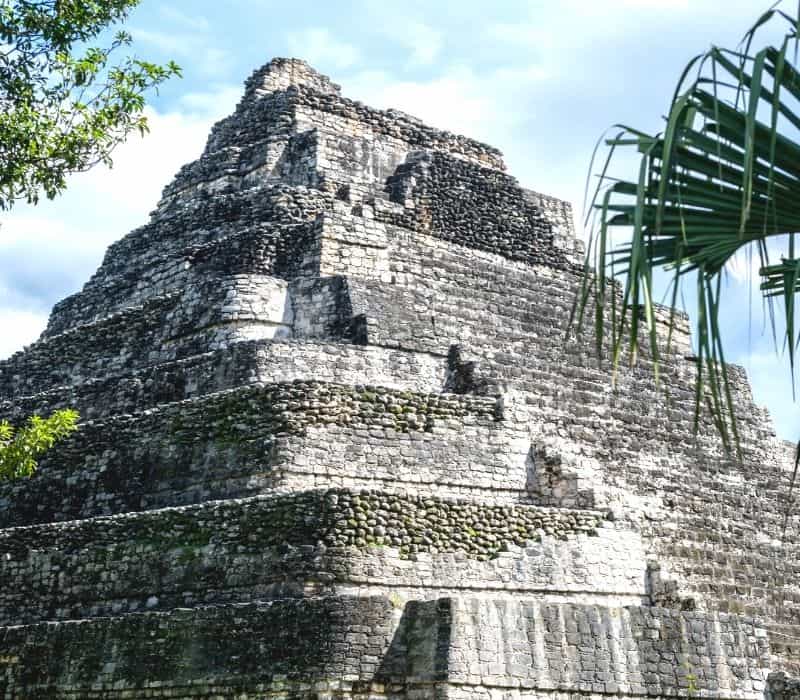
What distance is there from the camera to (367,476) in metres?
14.3

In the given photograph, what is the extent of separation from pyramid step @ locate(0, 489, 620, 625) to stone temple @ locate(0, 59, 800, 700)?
30 mm

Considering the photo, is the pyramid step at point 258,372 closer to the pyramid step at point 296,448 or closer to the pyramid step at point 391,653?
the pyramid step at point 296,448

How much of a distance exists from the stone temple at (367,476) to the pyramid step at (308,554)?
0.10 feet

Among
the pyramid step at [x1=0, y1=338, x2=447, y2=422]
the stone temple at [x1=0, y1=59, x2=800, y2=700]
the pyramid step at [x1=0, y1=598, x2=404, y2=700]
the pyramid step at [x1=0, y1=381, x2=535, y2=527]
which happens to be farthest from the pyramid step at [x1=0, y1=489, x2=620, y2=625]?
the pyramid step at [x1=0, y1=338, x2=447, y2=422]

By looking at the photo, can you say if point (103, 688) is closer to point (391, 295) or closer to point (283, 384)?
point (283, 384)

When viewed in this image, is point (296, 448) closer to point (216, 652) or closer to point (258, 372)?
point (258, 372)

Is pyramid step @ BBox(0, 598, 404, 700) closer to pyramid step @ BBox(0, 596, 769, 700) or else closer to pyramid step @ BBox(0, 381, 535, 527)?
pyramid step @ BBox(0, 596, 769, 700)

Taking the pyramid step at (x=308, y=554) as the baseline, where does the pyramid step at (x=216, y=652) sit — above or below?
below

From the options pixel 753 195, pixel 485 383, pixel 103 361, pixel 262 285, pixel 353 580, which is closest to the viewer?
pixel 753 195

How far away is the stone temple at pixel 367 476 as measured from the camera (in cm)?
1238

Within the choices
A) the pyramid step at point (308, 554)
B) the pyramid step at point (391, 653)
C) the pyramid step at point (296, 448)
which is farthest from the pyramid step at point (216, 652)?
the pyramid step at point (296, 448)

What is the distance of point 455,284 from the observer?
18.8 m

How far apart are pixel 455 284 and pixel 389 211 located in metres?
1.74

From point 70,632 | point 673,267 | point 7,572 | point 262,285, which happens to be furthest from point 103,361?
point 673,267
